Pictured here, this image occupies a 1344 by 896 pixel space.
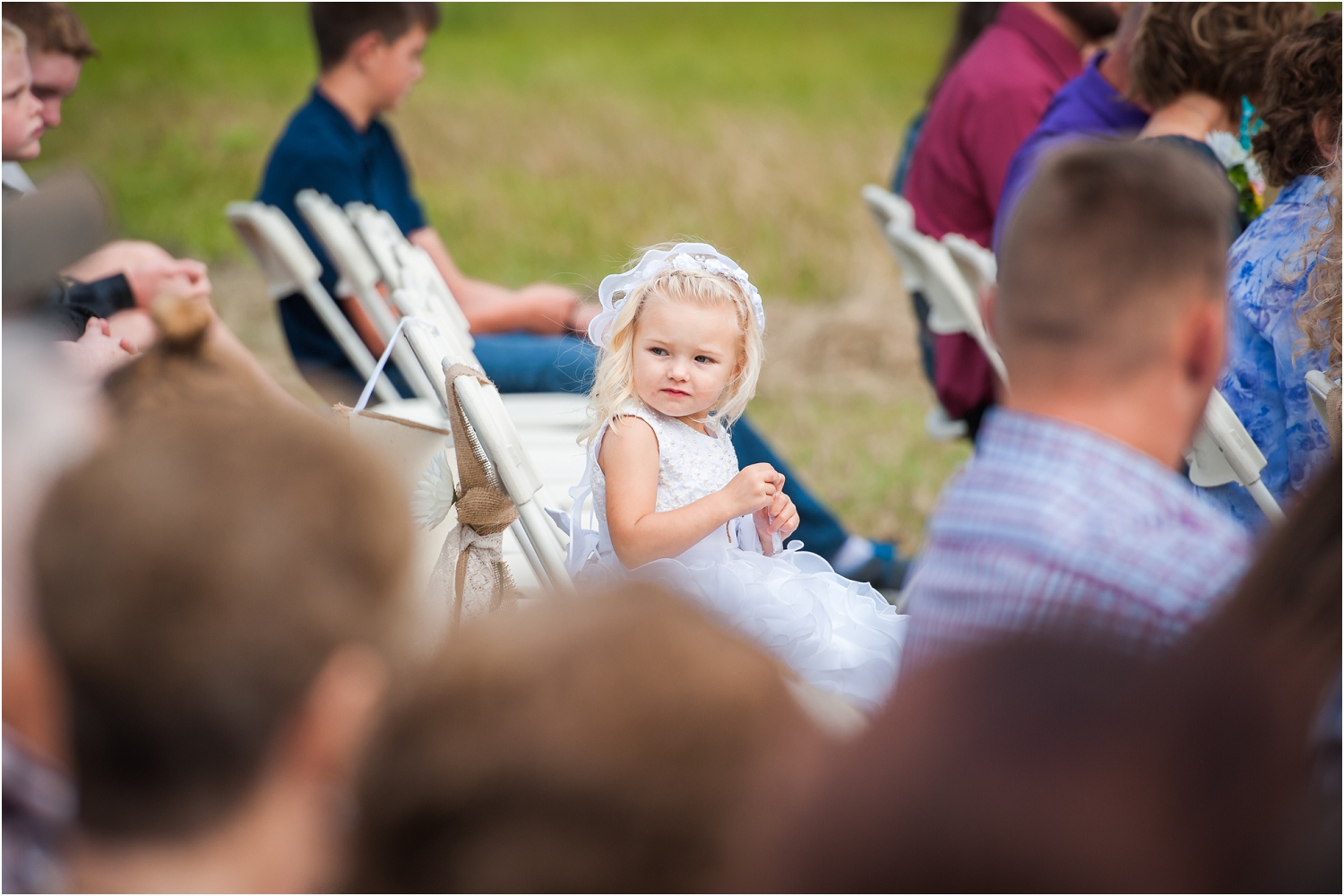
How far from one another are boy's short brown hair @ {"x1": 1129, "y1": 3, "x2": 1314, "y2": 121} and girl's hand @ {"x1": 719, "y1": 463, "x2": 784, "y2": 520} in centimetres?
152

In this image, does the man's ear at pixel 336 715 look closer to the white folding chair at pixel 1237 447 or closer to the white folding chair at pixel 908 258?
the white folding chair at pixel 1237 447

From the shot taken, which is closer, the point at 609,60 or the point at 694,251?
the point at 694,251

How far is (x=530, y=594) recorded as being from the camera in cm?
252

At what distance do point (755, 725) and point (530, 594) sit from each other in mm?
1762

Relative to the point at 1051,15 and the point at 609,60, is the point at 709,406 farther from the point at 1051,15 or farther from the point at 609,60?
the point at 609,60

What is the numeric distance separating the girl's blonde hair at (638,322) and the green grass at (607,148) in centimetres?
231

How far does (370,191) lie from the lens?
395 cm

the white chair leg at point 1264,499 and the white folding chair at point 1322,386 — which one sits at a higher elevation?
the white folding chair at point 1322,386

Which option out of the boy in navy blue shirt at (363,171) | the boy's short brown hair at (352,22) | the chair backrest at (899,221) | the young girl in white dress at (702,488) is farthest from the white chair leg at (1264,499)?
the boy's short brown hair at (352,22)

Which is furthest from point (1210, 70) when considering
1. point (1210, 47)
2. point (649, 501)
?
point (649, 501)

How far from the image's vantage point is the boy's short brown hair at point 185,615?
3.06 feet

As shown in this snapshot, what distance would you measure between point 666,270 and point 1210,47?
4.67 ft

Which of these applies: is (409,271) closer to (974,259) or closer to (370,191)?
(370,191)

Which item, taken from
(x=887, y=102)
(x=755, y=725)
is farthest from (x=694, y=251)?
(x=887, y=102)
